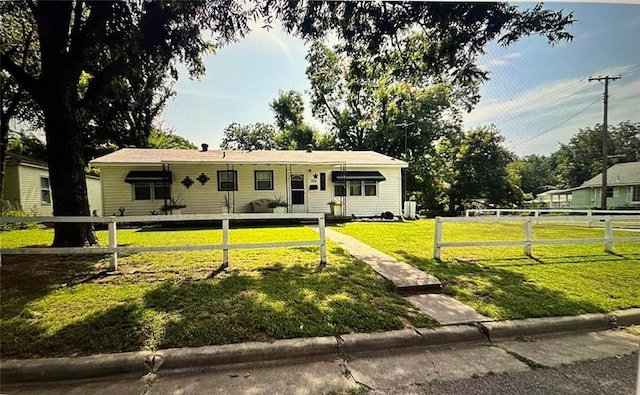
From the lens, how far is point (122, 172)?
10.3m

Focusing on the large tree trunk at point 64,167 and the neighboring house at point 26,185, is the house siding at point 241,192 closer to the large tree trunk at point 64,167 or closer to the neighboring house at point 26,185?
the neighboring house at point 26,185

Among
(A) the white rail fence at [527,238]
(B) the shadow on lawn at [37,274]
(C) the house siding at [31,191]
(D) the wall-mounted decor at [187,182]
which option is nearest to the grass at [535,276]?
(A) the white rail fence at [527,238]

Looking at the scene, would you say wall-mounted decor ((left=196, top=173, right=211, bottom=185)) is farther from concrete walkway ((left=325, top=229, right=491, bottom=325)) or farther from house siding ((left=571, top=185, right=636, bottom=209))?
house siding ((left=571, top=185, right=636, bottom=209))

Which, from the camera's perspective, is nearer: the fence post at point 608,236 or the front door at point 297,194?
the fence post at point 608,236

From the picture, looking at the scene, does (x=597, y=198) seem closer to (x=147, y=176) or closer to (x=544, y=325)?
(x=544, y=325)

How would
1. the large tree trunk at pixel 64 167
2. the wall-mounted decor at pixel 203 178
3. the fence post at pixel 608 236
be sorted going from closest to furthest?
the large tree trunk at pixel 64 167 → the fence post at pixel 608 236 → the wall-mounted decor at pixel 203 178

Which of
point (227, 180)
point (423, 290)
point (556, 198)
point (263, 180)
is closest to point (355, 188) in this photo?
point (263, 180)

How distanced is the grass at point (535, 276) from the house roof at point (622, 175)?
132 cm

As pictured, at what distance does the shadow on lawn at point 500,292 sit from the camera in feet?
9.29

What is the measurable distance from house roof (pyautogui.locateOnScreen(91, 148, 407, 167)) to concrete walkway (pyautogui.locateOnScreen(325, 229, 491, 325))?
6.55 metres

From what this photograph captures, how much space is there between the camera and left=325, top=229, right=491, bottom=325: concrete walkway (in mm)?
2696

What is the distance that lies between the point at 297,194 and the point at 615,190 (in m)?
9.05

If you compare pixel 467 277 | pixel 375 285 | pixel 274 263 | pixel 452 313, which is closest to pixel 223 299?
pixel 274 263

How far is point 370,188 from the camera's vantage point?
39.3ft
